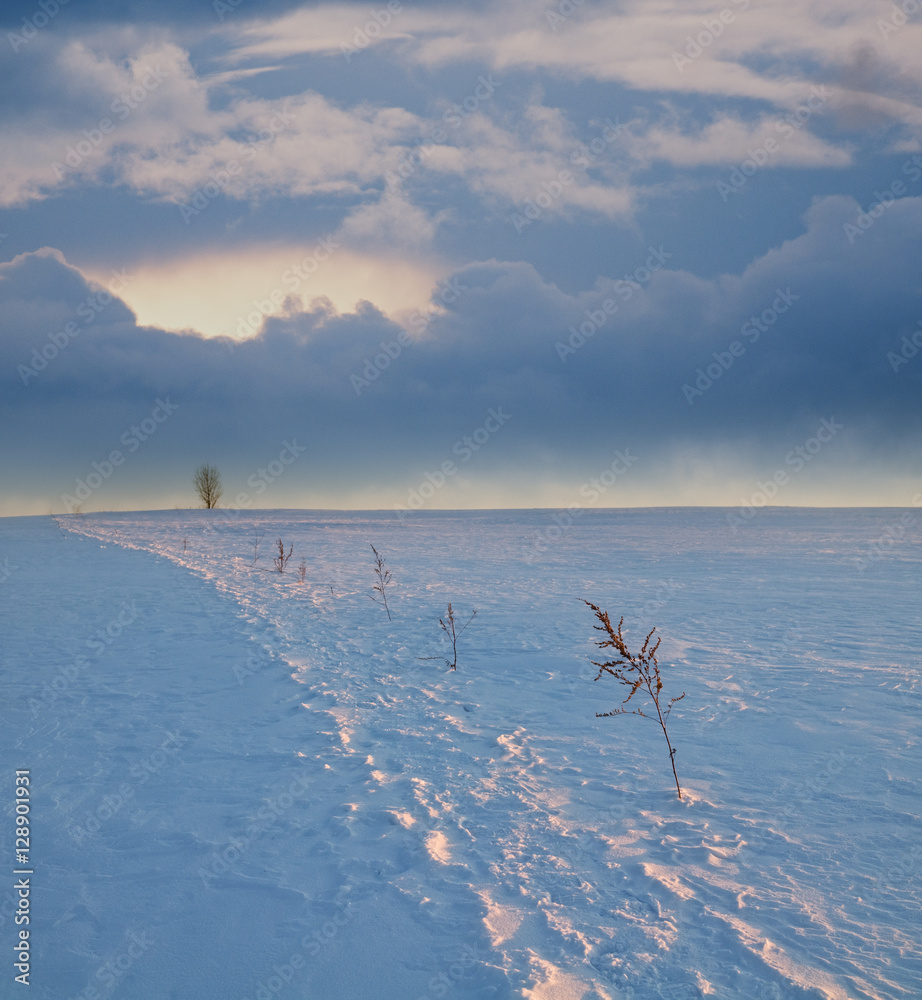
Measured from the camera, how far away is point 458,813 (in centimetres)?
457

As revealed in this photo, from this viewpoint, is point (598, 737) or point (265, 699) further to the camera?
point (265, 699)

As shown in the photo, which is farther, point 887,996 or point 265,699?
point 265,699

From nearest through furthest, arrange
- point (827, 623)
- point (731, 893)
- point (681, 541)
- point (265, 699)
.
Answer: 1. point (731, 893)
2. point (265, 699)
3. point (827, 623)
4. point (681, 541)

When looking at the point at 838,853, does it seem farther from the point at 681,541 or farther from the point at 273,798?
the point at 681,541

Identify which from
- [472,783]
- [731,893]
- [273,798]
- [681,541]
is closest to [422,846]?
[472,783]

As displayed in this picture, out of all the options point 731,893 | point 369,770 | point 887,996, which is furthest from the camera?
point 369,770

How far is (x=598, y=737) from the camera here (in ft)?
20.3

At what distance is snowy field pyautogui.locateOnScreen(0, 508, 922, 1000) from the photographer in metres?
3.18

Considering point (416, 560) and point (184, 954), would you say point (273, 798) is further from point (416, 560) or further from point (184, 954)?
point (416, 560)

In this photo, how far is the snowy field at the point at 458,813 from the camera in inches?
125

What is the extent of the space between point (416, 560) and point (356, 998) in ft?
60.5

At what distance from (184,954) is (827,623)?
1037 cm

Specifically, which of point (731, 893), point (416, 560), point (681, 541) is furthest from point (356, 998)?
point (681, 541)

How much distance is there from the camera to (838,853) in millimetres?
4094
